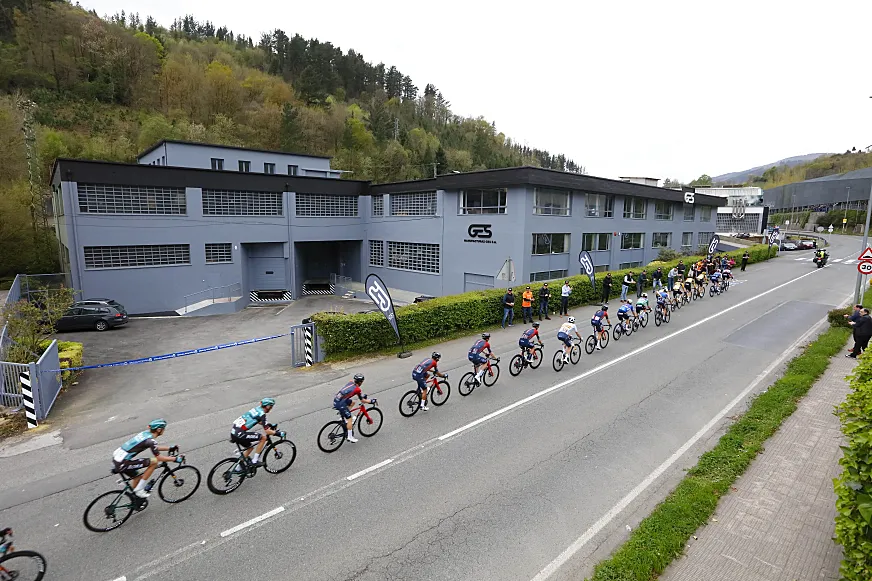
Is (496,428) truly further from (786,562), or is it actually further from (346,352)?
(346,352)

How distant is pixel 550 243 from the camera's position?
93.1 ft

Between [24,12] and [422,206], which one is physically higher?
[24,12]

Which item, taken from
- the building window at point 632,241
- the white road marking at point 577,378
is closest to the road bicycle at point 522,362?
the white road marking at point 577,378

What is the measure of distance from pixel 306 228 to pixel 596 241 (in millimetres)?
21080

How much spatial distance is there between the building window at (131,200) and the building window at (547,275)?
72.1ft

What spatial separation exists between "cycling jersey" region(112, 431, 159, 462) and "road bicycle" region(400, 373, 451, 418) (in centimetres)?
500

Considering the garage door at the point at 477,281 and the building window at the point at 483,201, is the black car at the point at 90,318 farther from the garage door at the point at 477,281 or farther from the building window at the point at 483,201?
the building window at the point at 483,201

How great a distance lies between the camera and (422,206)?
1256 inches

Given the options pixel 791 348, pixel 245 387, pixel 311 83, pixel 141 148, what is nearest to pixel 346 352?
pixel 245 387

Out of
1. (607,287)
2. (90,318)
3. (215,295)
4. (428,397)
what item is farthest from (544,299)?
(90,318)

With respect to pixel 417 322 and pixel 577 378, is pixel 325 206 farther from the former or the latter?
pixel 577 378

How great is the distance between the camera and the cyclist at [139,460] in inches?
257

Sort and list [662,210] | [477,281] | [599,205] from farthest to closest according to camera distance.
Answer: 1. [662,210]
2. [599,205]
3. [477,281]

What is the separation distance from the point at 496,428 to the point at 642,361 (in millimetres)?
7116
